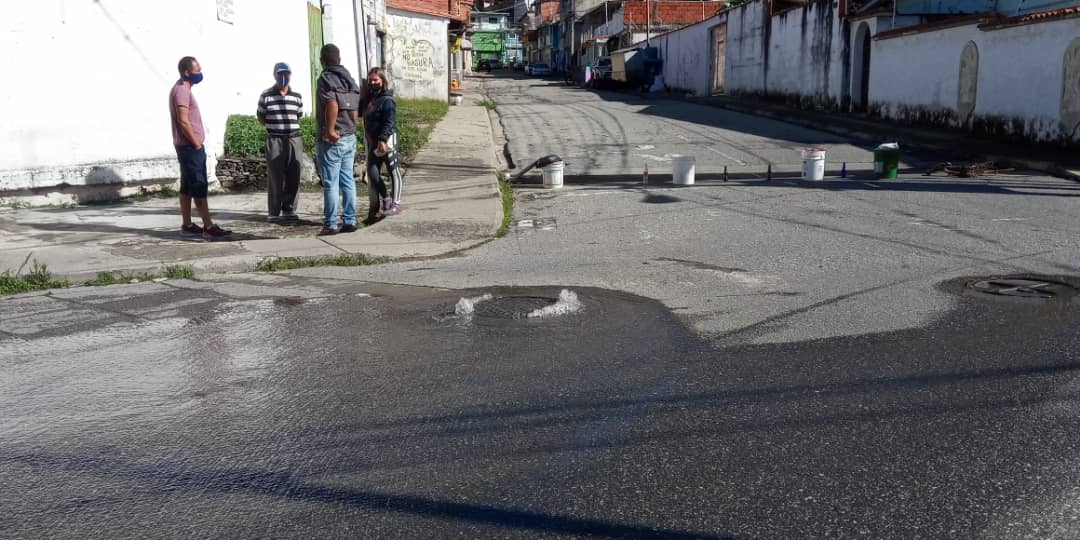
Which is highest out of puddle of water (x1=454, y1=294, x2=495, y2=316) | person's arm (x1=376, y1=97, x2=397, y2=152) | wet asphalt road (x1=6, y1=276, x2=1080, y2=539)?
person's arm (x1=376, y1=97, x2=397, y2=152)

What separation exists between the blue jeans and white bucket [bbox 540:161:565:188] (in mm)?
4515

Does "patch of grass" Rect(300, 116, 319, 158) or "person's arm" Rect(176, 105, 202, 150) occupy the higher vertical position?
"person's arm" Rect(176, 105, 202, 150)

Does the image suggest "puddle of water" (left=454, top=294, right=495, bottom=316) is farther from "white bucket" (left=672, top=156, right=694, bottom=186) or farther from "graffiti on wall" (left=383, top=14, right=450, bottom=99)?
"graffiti on wall" (left=383, top=14, right=450, bottom=99)

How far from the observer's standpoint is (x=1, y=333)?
6.19 meters

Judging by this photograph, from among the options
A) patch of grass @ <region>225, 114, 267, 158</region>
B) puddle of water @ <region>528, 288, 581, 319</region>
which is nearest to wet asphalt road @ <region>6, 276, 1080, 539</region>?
puddle of water @ <region>528, 288, 581, 319</region>

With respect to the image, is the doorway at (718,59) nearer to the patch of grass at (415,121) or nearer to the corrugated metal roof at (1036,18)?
the patch of grass at (415,121)

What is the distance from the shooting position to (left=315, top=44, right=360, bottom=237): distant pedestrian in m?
9.59

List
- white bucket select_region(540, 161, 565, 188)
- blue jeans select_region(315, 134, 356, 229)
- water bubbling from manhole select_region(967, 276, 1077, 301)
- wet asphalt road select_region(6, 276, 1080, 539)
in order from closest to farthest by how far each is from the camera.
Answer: wet asphalt road select_region(6, 276, 1080, 539), water bubbling from manhole select_region(967, 276, 1077, 301), blue jeans select_region(315, 134, 356, 229), white bucket select_region(540, 161, 565, 188)

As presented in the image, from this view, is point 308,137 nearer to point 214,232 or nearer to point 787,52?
point 214,232

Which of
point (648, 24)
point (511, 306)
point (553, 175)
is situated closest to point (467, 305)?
point (511, 306)

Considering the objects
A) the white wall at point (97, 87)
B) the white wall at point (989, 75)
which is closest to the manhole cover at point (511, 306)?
the white wall at point (97, 87)

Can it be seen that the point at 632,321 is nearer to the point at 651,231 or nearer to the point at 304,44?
the point at 651,231

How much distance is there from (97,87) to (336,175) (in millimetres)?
3831

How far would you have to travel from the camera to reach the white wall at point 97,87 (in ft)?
36.3
